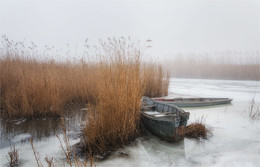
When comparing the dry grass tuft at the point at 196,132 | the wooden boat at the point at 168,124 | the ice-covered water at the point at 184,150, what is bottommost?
the ice-covered water at the point at 184,150

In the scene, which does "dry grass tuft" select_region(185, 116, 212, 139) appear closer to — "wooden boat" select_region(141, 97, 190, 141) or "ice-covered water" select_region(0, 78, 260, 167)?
"ice-covered water" select_region(0, 78, 260, 167)

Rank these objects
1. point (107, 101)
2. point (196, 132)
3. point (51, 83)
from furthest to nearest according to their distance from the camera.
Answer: point (51, 83)
point (196, 132)
point (107, 101)

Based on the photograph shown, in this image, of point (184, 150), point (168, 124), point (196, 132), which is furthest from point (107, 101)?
point (196, 132)

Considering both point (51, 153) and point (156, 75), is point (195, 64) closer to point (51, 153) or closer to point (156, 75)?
point (156, 75)

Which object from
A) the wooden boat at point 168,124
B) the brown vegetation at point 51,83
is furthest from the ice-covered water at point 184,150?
the brown vegetation at point 51,83

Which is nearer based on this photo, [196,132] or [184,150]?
[184,150]

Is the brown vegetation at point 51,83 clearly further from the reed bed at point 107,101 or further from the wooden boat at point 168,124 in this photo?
the wooden boat at point 168,124

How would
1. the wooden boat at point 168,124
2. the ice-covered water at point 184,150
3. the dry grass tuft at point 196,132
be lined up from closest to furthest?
the ice-covered water at point 184,150 → the wooden boat at point 168,124 → the dry grass tuft at point 196,132

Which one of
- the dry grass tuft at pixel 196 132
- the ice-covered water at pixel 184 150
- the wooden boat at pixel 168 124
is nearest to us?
the ice-covered water at pixel 184 150

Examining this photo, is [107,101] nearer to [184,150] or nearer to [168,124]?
[168,124]

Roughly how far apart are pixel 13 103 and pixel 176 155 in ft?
12.7

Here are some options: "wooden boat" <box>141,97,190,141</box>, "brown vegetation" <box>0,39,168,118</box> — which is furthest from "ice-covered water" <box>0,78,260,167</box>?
"brown vegetation" <box>0,39,168,118</box>

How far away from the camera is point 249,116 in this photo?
4.43 m

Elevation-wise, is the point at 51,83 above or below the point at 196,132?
above
